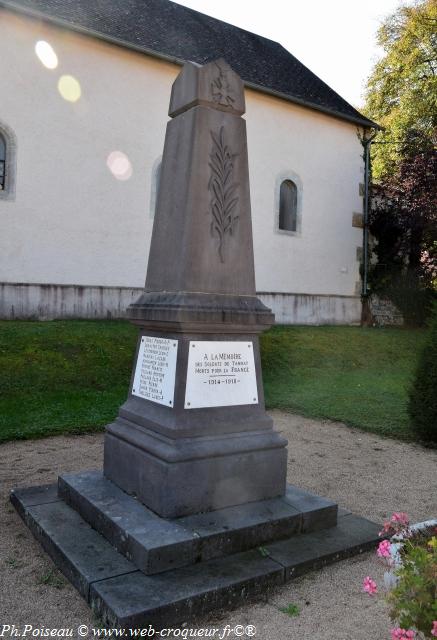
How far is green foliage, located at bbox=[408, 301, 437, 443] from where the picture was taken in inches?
244

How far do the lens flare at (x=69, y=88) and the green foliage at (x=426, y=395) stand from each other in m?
11.1

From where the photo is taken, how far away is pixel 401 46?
834 inches

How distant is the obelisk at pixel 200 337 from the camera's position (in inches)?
135

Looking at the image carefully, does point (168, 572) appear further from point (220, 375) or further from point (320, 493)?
point (320, 493)

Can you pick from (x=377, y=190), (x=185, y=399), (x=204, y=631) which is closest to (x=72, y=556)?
(x=204, y=631)

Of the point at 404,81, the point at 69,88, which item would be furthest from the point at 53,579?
the point at 404,81

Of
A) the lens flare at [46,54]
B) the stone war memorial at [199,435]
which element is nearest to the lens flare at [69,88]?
the lens flare at [46,54]

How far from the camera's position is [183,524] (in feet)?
10.6

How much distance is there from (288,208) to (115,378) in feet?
36.5

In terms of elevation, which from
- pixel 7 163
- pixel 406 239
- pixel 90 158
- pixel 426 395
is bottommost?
pixel 426 395

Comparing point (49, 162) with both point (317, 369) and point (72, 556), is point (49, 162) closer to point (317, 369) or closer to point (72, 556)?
point (317, 369)

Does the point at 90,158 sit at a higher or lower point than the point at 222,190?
higher

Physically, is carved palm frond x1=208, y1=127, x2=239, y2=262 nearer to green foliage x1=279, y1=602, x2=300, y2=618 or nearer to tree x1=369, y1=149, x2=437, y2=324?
green foliage x1=279, y1=602, x2=300, y2=618

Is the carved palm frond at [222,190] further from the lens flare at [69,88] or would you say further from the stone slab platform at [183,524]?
the lens flare at [69,88]
